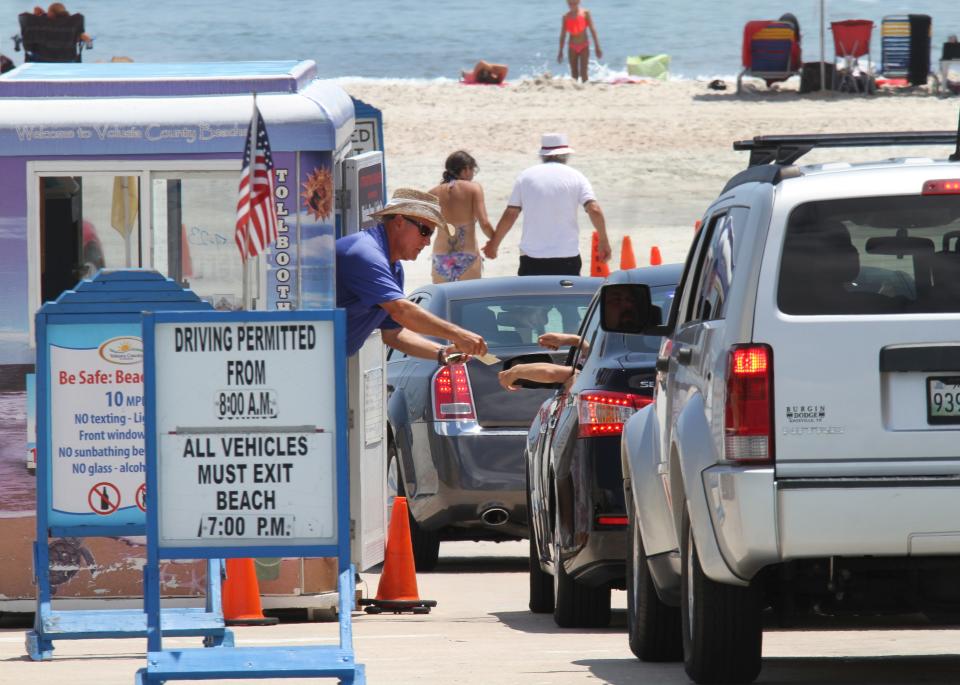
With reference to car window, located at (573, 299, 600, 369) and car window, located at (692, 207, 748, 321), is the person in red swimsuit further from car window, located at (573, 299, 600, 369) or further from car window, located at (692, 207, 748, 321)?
car window, located at (692, 207, 748, 321)

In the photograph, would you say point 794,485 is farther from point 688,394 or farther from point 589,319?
point 589,319

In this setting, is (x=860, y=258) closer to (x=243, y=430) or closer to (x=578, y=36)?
(x=243, y=430)

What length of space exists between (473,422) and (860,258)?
473 cm

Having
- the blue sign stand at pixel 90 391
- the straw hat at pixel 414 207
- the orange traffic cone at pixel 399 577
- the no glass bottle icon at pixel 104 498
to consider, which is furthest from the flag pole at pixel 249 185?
the orange traffic cone at pixel 399 577

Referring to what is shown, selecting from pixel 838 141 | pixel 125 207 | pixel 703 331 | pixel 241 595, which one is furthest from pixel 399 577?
pixel 838 141

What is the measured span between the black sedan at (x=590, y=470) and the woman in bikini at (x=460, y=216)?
27.4 ft

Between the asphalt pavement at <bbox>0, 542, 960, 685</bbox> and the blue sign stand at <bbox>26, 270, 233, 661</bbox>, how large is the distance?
1.80ft

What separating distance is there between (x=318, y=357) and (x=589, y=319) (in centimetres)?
296

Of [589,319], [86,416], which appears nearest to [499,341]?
[589,319]

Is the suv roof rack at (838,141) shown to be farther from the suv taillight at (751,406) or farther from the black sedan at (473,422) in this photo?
the black sedan at (473,422)

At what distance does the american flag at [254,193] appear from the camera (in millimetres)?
7109

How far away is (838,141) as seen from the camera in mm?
7172

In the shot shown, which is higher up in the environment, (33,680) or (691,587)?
(691,587)

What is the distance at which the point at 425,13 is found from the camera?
97.9 m
